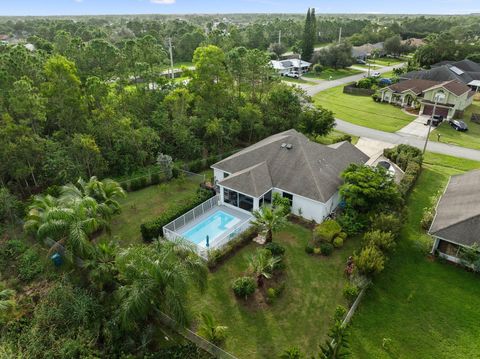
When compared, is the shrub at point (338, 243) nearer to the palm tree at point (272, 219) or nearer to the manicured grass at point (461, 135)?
the palm tree at point (272, 219)

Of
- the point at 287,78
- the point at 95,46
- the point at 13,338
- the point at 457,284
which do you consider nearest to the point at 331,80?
the point at 287,78

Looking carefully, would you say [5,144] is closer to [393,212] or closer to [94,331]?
[94,331]

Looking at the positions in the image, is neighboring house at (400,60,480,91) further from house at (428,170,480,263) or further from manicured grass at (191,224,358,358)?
manicured grass at (191,224,358,358)

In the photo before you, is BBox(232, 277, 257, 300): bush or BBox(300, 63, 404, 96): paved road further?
BBox(300, 63, 404, 96): paved road

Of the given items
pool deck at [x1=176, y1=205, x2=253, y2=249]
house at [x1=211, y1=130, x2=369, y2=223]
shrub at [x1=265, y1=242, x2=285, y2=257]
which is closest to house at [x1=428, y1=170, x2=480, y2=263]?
house at [x1=211, y1=130, x2=369, y2=223]

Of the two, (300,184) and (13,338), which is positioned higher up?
(300,184)

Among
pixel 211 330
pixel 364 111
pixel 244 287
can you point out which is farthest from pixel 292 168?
pixel 364 111
